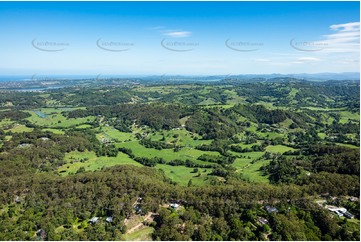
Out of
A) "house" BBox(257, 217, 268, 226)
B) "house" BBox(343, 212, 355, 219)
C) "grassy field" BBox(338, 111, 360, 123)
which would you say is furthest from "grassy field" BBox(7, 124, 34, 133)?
"grassy field" BBox(338, 111, 360, 123)

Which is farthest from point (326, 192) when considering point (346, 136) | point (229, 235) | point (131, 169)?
point (346, 136)

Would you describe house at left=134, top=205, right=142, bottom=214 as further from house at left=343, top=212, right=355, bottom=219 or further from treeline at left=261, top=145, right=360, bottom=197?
house at left=343, top=212, right=355, bottom=219

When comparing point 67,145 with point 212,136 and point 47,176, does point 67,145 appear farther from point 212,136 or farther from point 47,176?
point 212,136

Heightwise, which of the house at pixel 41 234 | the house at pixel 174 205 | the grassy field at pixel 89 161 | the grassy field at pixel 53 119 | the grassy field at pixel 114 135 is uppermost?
the grassy field at pixel 53 119

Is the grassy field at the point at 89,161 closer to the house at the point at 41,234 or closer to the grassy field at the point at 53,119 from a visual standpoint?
the house at the point at 41,234

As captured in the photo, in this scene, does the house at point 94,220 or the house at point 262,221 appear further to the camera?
the house at point 94,220

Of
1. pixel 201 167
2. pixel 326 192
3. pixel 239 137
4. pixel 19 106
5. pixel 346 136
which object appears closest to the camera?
pixel 326 192

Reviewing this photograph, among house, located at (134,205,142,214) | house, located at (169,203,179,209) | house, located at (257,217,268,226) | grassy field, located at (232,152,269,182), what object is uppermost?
house, located at (257,217,268,226)

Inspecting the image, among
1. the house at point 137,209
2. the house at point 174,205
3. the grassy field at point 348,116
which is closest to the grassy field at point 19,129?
the house at point 137,209
